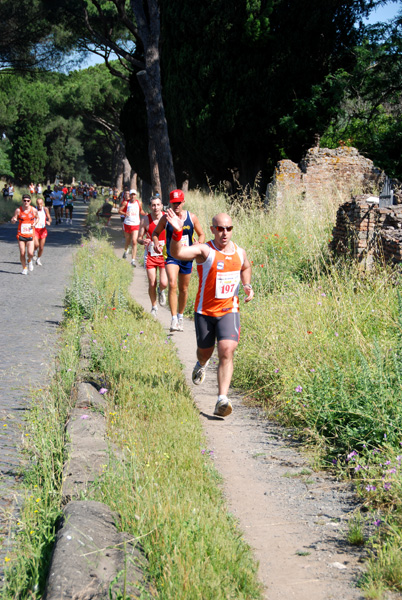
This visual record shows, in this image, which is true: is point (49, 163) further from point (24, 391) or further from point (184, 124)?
point (24, 391)

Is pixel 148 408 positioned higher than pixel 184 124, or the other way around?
pixel 184 124

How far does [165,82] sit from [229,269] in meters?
19.4

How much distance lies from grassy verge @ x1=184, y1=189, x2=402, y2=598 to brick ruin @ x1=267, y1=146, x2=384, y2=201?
8001 mm

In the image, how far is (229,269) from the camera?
19.2 feet

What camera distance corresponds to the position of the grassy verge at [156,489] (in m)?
3.02

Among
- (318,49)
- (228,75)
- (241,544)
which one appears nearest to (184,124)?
(228,75)

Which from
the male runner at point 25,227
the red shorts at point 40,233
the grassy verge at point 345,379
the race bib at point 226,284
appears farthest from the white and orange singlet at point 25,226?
the race bib at point 226,284

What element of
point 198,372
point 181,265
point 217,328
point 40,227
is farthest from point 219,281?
point 40,227

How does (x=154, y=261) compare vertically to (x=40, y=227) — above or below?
above

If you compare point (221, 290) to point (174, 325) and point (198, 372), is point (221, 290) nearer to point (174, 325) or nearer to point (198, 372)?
point (198, 372)

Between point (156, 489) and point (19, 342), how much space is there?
515 centimetres

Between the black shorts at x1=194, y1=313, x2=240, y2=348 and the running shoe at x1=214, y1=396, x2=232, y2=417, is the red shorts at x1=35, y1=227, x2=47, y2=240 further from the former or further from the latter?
the running shoe at x1=214, y1=396, x2=232, y2=417

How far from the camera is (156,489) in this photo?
3.87 meters

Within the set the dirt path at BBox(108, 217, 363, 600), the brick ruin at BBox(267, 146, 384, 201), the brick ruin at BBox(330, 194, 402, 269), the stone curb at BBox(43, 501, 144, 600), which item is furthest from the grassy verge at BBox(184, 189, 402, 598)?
the brick ruin at BBox(267, 146, 384, 201)
